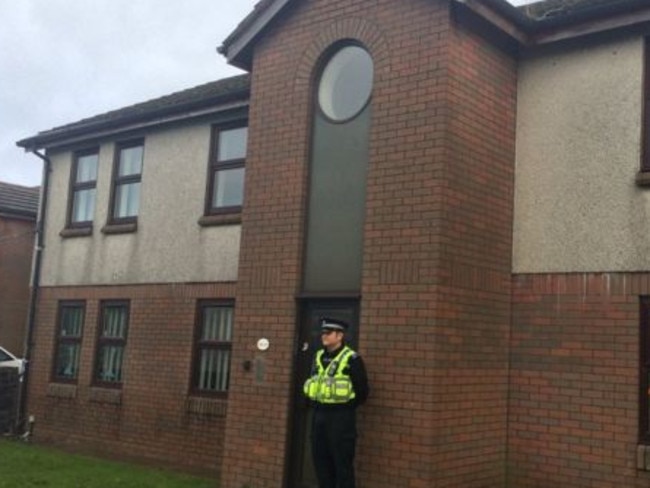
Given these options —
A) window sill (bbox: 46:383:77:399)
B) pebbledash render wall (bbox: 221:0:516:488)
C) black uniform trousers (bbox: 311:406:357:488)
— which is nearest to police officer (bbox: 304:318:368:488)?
black uniform trousers (bbox: 311:406:357:488)

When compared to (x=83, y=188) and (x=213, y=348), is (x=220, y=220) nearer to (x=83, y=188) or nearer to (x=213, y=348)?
(x=213, y=348)

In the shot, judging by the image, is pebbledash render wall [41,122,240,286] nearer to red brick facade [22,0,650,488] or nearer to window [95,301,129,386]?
window [95,301,129,386]

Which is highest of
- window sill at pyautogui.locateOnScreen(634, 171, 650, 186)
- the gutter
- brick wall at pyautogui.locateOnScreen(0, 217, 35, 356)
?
the gutter

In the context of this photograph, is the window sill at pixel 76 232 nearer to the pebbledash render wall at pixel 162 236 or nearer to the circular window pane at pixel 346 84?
the pebbledash render wall at pixel 162 236

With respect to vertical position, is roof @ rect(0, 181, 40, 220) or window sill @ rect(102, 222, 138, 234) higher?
roof @ rect(0, 181, 40, 220)

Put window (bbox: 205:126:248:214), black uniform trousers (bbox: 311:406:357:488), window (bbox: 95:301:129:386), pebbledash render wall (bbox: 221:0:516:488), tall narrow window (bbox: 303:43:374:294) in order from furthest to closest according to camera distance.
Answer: window (bbox: 95:301:129:386)
window (bbox: 205:126:248:214)
tall narrow window (bbox: 303:43:374:294)
pebbledash render wall (bbox: 221:0:516:488)
black uniform trousers (bbox: 311:406:357:488)

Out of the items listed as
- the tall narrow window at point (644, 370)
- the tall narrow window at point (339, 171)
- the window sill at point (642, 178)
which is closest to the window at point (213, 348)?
the tall narrow window at point (339, 171)

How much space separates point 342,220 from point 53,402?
7.08m

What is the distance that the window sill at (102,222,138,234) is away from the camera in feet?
41.3

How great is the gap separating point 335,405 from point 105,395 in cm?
593

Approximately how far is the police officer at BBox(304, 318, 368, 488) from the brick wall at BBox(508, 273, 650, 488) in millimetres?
1739

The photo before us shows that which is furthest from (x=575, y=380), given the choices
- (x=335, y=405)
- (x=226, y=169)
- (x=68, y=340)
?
(x=68, y=340)

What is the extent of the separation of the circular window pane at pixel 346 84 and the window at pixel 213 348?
139 inches

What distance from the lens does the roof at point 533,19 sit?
795 cm
